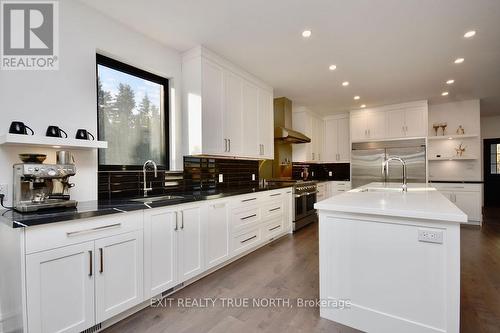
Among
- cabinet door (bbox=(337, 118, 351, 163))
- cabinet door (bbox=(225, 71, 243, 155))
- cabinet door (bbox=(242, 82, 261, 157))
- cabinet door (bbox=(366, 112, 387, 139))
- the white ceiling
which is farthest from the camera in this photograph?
cabinet door (bbox=(337, 118, 351, 163))

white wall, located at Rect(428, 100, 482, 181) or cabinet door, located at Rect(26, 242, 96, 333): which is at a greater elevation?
white wall, located at Rect(428, 100, 482, 181)

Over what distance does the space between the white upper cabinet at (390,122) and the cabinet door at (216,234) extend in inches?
171

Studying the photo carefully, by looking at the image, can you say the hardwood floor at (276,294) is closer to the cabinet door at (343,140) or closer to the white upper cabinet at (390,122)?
the white upper cabinet at (390,122)

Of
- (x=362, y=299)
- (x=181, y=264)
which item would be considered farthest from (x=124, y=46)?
(x=362, y=299)

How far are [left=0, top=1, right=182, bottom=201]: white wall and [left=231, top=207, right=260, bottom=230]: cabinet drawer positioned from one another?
56.5 inches

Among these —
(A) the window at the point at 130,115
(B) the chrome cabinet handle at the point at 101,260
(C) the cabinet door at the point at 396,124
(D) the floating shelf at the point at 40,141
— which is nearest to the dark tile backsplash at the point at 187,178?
(A) the window at the point at 130,115

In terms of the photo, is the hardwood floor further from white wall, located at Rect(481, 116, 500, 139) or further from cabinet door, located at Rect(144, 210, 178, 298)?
white wall, located at Rect(481, 116, 500, 139)

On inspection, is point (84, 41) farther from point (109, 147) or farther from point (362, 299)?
point (362, 299)

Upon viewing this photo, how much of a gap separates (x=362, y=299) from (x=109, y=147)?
254 cm

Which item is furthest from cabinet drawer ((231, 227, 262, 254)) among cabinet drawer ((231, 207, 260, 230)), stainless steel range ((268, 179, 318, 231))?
stainless steel range ((268, 179, 318, 231))

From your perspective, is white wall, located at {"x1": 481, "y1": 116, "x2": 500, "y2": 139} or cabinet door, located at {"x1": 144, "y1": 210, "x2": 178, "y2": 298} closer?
cabinet door, located at {"x1": 144, "y1": 210, "x2": 178, "y2": 298}

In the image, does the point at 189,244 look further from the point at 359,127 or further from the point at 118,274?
the point at 359,127

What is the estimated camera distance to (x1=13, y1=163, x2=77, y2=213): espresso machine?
1.52 meters

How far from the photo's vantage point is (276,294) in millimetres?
2172
